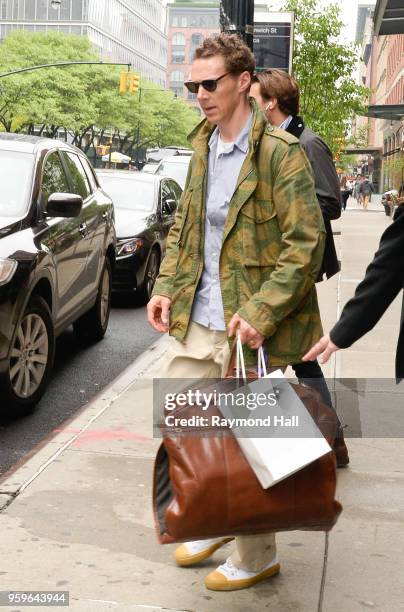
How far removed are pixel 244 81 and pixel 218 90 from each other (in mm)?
117

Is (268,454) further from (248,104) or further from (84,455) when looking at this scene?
(84,455)

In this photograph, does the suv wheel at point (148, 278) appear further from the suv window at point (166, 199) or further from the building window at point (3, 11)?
the building window at point (3, 11)

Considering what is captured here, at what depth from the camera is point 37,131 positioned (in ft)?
299

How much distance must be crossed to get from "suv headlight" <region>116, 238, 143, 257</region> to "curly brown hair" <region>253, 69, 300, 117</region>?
6848 millimetres

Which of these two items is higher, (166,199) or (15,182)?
(15,182)

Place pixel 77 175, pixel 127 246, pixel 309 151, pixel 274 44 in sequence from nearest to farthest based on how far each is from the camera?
pixel 309 151, pixel 77 175, pixel 127 246, pixel 274 44

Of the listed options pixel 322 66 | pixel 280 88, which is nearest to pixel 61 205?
pixel 280 88

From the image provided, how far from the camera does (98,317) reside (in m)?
9.31

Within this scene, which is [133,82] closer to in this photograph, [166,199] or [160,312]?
[166,199]

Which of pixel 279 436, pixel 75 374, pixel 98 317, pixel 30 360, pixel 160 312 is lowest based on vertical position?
pixel 75 374

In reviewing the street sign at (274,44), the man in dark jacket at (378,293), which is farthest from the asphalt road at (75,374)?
the street sign at (274,44)

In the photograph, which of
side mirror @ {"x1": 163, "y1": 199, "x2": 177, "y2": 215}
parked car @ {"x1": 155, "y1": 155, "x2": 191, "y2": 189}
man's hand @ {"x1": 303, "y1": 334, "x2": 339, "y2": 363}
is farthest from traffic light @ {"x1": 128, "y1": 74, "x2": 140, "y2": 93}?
man's hand @ {"x1": 303, "y1": 334, "x2": 339, "y2": 363}

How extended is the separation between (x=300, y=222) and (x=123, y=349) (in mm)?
5864

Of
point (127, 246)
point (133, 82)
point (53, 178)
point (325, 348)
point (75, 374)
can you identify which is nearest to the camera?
point (325, 348)
